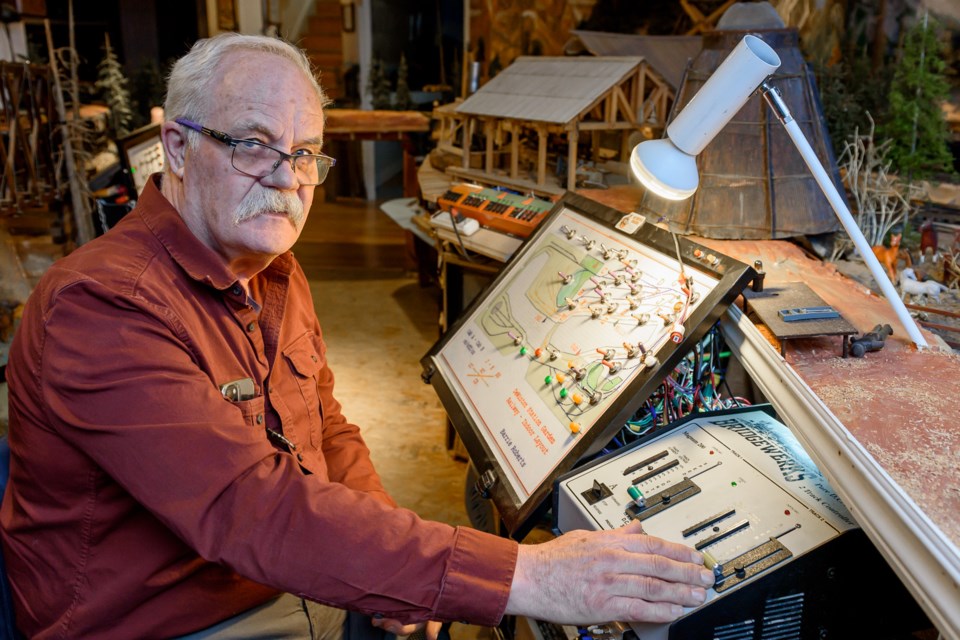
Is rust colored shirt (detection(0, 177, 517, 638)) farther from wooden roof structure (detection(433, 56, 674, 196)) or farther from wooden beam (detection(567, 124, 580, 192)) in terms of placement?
wooden roof structure (detection(433, 56, 674, 196))

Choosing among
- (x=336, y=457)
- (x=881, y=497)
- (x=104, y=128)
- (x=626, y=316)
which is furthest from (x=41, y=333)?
(x=104, y=128)

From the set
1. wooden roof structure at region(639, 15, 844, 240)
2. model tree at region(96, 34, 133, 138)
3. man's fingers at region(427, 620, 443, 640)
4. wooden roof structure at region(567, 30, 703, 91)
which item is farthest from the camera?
model tree at region(96, 34, 133, 138)

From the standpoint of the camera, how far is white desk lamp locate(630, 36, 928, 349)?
1588 mm

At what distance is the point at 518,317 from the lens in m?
2.21

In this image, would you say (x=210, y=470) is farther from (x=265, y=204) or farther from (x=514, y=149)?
(x=514, y=149)

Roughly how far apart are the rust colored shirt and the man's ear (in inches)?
4.1

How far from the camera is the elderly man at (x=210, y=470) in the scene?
122 cm

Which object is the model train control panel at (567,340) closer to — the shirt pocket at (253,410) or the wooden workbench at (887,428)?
the wooden workbench at (887,428)

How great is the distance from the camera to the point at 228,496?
1.23 meters

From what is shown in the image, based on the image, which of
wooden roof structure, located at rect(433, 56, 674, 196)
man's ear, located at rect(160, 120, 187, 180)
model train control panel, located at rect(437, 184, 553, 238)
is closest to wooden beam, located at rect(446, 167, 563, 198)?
wooden roof structure, located at rect(433, 56, 674, 196)

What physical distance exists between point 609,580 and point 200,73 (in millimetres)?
1207

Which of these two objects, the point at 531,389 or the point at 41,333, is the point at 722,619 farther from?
the point at 41,333

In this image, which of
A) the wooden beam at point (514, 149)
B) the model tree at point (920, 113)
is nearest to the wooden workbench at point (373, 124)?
the wooden beam at point (514, 149)

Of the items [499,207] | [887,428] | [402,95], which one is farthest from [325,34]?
[887,428]
